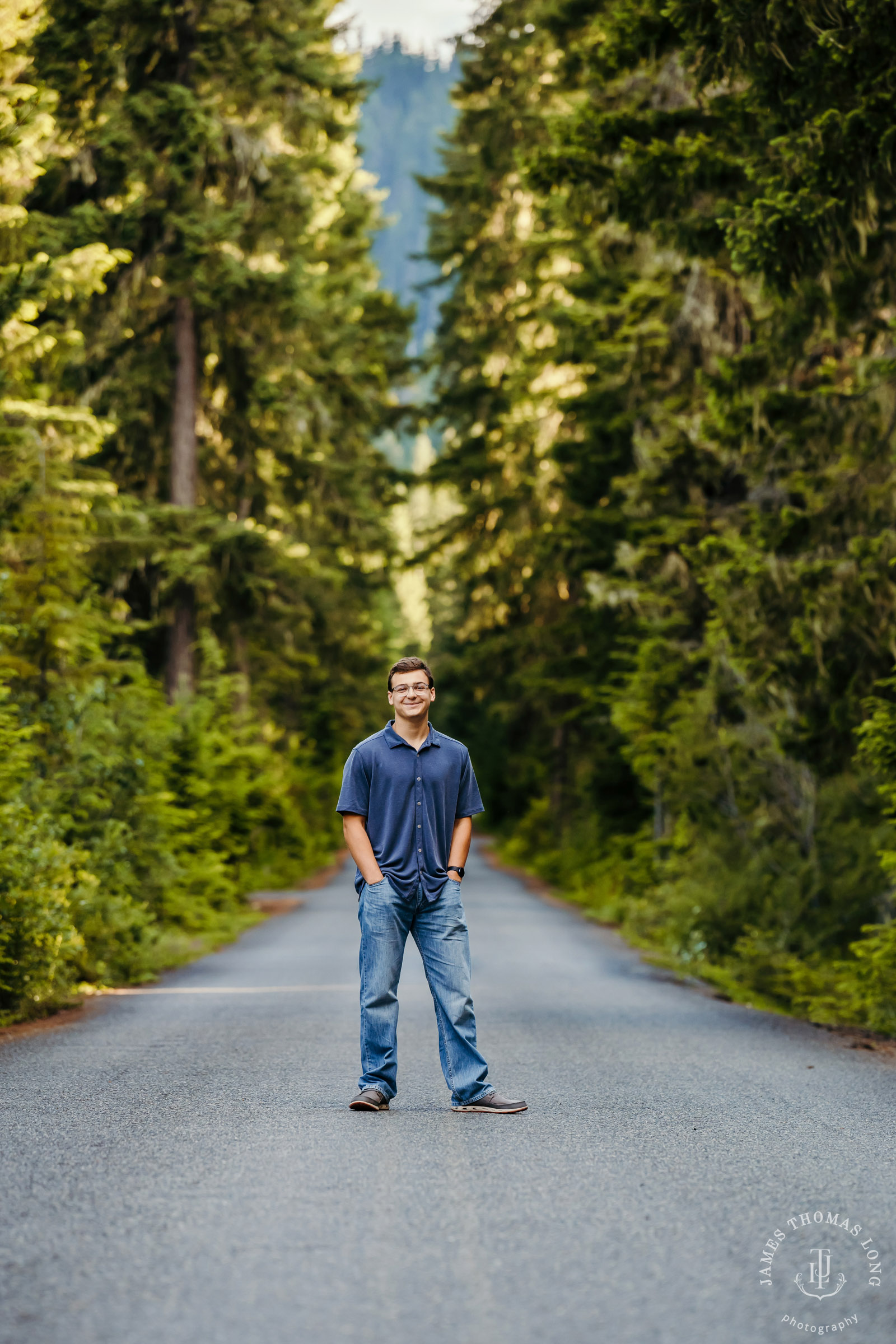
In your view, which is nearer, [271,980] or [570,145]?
[570,145]

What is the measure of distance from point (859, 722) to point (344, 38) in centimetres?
2335

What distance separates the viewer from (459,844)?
21.9 feet

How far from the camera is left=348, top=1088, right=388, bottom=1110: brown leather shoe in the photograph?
634cm

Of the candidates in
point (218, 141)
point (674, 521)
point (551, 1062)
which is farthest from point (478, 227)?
point (551, 1062)

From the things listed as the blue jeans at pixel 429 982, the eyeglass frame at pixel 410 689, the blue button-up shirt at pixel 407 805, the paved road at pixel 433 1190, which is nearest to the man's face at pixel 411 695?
the eyeglass frame at pixel 410 689

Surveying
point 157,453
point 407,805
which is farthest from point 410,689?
point 157,453

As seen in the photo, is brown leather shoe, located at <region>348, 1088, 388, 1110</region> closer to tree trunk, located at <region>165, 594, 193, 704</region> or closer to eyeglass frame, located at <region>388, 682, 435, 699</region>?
eyeglass frame, located at <region>388, 682, 435, 699</region>

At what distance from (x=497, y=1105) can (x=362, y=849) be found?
142 cm

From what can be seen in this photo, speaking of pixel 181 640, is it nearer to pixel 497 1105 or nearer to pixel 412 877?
pixel 412 877

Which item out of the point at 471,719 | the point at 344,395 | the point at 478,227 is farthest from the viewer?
the point at 471,719

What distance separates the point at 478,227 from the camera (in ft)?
114

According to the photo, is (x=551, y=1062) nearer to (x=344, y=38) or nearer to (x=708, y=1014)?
(x=708, y=1014)

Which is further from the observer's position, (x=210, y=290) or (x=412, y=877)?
(x=210, y=290)

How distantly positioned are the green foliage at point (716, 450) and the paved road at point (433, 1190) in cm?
345
